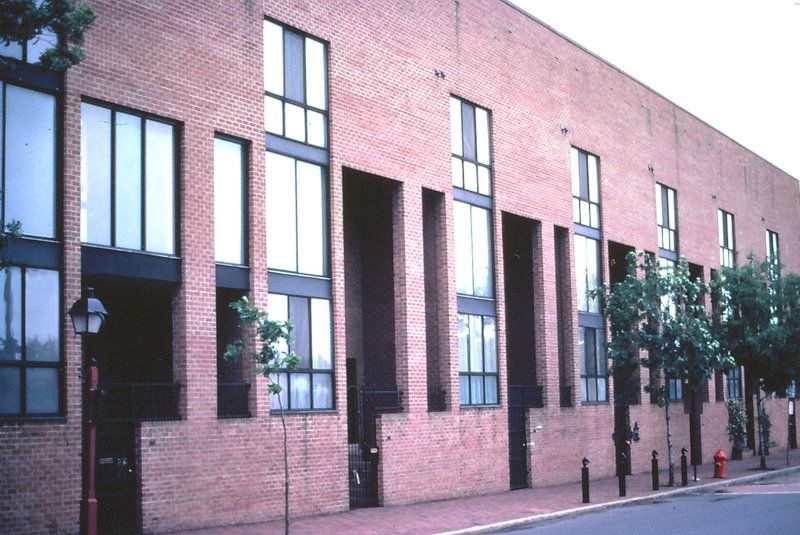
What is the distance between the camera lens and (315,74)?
23.7 m

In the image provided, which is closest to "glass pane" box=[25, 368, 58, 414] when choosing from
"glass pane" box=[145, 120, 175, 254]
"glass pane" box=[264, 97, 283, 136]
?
"glass pane" box=[145, 120, 175, 254]

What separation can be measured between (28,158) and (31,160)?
0.06m

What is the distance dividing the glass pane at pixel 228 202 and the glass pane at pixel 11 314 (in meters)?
4.70

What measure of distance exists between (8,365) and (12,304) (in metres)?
0.97

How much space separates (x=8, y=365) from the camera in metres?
16.8

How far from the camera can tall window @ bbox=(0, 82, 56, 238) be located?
17.1 meters

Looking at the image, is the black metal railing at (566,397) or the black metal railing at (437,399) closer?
the black metal railing at (437,399)

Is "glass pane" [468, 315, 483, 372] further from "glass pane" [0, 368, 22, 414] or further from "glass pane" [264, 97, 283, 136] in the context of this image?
"glass pane" [0, 368, 22, 414]

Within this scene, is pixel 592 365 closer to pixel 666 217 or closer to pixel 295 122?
pixel 666 217

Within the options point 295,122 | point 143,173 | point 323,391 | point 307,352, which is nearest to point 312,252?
point 307,352

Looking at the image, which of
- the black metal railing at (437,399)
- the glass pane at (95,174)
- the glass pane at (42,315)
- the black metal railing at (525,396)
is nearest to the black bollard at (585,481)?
the black metal railing at (437,399)

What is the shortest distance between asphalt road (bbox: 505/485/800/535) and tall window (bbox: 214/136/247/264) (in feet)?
25.5

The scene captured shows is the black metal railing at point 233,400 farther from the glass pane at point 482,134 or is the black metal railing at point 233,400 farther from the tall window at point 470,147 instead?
the glass pane at point 482,134

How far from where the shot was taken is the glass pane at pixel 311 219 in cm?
2314
